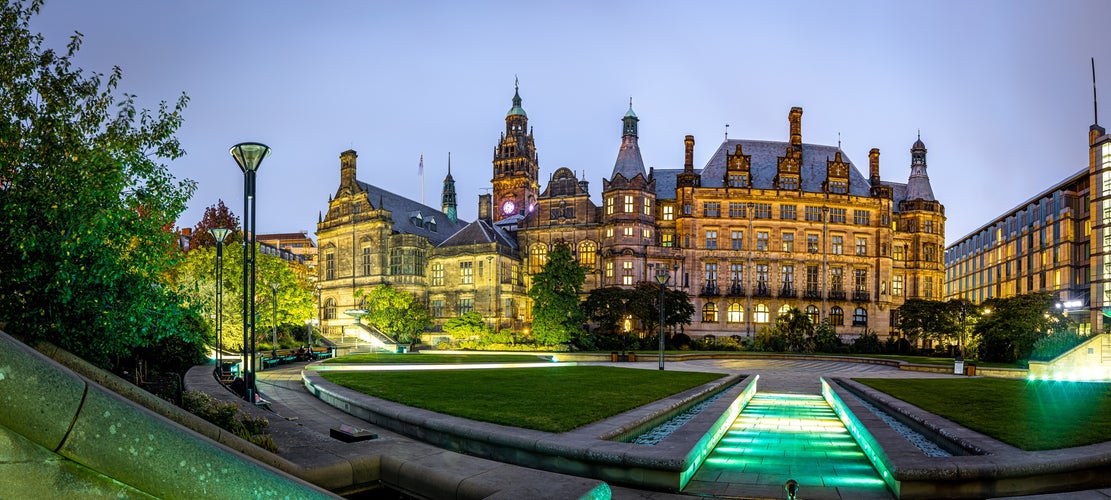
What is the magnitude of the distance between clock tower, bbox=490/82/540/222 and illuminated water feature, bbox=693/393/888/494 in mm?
87418

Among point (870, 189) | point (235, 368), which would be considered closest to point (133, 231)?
point (235, 368)

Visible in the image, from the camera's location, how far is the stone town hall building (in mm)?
68562

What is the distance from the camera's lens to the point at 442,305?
71250 mm

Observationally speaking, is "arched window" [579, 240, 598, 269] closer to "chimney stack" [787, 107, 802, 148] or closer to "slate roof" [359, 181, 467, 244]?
"slate roof" [359, 181, 467, 244]

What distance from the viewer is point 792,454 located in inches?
466

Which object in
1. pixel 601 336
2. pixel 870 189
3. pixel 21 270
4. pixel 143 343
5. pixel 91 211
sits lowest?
pixel 601 336

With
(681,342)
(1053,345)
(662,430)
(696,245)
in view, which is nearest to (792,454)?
(662,430)

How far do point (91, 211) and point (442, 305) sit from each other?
203ft

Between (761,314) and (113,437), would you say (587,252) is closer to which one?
(761,314)

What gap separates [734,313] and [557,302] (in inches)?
945

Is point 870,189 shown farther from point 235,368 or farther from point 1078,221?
point 235,368

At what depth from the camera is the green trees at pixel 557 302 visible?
54.8 metres

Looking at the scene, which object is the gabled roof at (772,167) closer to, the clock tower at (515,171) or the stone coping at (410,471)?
the clock tower at (515,171)

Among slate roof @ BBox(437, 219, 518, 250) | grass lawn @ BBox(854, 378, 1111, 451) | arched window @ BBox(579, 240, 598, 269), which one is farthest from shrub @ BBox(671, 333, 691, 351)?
grass lawn @ BBox(854, 378, 1111, 451)
